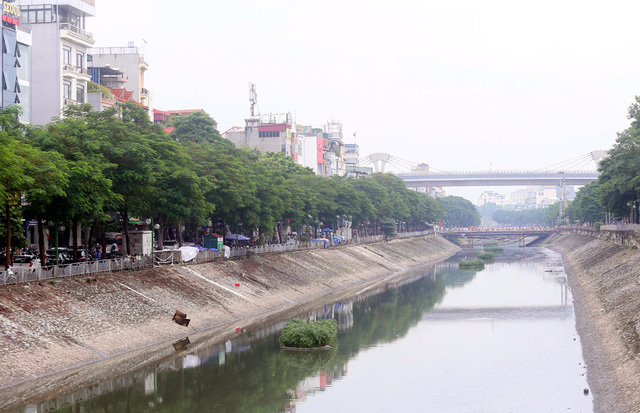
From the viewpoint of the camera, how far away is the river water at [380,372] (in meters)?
31.9

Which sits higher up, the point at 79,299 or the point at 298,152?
the point at 298,152

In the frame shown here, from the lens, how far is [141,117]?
64312 mm

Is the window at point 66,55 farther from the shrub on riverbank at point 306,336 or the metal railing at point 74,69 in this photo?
the shrub on riverbank at point 306,336

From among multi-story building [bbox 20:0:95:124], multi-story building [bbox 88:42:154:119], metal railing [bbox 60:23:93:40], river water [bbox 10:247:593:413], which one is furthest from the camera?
multi-story building [bbox 88:42:154:119]

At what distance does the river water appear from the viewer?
31.9 metres

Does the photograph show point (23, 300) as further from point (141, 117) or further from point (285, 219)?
point (285, 219)

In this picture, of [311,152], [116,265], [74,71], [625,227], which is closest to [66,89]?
[74,71]

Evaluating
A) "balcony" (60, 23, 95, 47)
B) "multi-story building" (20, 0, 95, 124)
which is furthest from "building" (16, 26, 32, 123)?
"balcony" (60, 23, 95, 47)

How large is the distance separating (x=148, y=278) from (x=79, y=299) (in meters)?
10.4

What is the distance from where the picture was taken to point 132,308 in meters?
44.6

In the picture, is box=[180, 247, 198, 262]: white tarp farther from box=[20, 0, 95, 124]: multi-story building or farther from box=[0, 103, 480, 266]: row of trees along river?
box=[20, 0, 95, 124]: multi-story building

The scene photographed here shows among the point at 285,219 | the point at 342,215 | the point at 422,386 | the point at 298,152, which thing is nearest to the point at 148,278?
the point at 422,386

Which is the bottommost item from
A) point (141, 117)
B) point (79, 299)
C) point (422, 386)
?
point (422, 386)

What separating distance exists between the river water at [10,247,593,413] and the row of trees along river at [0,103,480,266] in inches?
452
